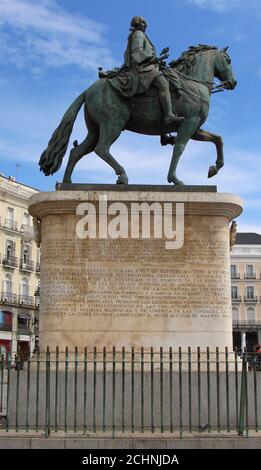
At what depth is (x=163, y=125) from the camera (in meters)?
13.4

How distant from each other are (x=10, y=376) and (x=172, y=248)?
3.61m

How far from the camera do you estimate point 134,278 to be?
11992 mm

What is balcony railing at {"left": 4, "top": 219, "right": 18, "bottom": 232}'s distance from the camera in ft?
199

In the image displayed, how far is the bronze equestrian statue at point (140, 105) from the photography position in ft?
42.8

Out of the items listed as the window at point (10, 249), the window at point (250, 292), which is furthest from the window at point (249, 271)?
the window at point (10, 249)

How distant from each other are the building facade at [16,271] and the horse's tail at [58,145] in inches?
1847

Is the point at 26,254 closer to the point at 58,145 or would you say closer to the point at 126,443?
the point at 58,145

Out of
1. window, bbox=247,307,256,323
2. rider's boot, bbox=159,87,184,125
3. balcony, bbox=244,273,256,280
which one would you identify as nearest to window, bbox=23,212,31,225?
balcony, bbox=244,273,256,280

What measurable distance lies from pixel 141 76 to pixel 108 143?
1.42m

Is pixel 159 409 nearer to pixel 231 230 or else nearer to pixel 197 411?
pixel 197 411

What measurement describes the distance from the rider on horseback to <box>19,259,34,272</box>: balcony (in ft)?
164

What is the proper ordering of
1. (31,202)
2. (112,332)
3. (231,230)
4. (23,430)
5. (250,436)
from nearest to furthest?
(250,436) < (23,430) < (112,332) < (31,202) < (231,230)

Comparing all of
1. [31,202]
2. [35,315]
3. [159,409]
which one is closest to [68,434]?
[159,409]

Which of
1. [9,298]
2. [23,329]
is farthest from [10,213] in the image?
[23,329]
